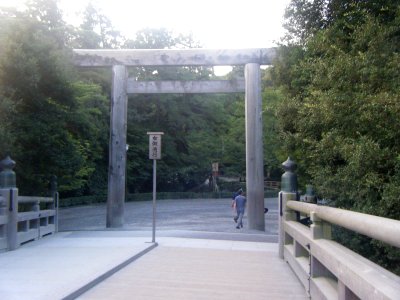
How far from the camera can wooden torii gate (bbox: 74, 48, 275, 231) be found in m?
19.5

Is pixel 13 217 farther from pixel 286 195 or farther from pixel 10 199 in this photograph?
pixel 286 195

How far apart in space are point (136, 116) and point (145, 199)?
25.6 feet

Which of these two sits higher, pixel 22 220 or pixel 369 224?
pixel 369 224

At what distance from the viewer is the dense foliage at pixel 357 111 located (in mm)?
8625

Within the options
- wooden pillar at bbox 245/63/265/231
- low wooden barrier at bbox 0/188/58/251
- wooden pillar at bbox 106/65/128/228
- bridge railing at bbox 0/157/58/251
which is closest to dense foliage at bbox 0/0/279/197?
wooden pillar at bbox 106/65/128/228

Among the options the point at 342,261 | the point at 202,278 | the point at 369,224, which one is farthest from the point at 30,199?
the point at 369,224

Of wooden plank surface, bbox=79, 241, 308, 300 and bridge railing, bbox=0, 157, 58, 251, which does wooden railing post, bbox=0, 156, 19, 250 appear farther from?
wooden plank surface, bbox=79, 241, 308, 300

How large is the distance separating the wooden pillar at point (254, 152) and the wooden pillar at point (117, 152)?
4.45 m

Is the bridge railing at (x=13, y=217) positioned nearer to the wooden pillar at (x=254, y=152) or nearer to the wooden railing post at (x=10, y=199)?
the wooden railing post at (x=10, y=199)

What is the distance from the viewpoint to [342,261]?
473 centimetres

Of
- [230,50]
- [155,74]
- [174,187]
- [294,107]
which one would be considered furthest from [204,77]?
[294,107]

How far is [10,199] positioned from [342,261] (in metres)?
8.72

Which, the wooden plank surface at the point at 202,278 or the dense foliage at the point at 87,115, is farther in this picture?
the dense foliage at the point at 87,115

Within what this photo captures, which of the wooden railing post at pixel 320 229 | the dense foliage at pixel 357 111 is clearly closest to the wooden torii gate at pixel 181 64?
the dense foliage at pixel 357 111
